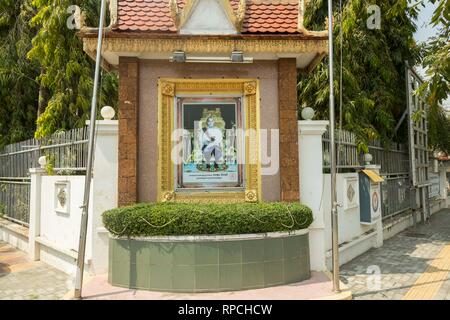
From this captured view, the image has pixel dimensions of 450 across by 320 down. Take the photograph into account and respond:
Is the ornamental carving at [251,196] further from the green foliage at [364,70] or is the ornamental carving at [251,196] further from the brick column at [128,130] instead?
the green foliage at [364,70]

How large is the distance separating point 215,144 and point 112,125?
1.91 meters

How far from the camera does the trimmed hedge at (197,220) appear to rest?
5707 millimetres

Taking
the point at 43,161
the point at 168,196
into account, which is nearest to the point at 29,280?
the point at 43,161

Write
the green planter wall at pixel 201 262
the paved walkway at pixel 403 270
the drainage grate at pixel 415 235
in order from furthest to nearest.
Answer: the drainage grate at pixel 415 235 → the paved walkway at pixel 403 270 → the green planter wall at pixel 201 262

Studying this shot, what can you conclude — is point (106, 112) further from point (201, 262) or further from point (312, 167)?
point (312, 167)

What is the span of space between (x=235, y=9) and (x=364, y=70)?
673 centimetres

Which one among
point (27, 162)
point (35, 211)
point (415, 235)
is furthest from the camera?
point (415, 235)

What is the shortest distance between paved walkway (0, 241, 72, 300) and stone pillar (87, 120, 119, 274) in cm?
87

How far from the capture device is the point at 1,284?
6777 mm

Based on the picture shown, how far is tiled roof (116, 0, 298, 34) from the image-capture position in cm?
682

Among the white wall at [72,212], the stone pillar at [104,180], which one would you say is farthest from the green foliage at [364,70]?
the white wall at [72,212]

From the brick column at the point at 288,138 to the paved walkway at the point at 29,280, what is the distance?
4240 millimetres

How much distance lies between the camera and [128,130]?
21.8 ft

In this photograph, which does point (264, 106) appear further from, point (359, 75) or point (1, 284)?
point (359, 75)
